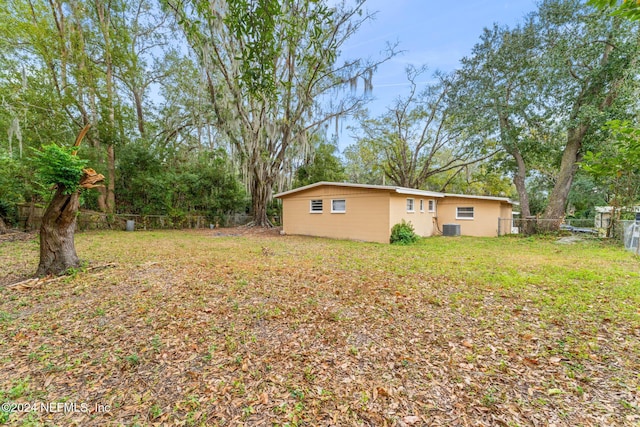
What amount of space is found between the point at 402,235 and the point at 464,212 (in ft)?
18.1

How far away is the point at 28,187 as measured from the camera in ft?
28.6

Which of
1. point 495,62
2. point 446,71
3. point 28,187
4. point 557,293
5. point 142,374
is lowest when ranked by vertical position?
point 142,374

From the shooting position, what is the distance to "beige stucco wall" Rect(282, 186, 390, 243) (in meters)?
9.02

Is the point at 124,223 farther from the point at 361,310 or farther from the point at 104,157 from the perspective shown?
the point at 361,310

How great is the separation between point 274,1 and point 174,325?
3.54 meters

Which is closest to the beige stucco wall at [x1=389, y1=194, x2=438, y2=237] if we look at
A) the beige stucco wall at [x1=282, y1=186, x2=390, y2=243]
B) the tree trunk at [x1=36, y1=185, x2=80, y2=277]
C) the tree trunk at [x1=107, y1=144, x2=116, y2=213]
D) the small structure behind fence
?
the beige stucco wall at [x1=282, y1=186, x2=390, y2=243]

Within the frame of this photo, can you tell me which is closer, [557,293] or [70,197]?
[557,293]

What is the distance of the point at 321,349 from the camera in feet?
7.87

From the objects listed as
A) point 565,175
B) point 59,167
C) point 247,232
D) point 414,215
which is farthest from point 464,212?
point 59,167

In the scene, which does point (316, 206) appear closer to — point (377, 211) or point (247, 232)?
point (377, 211)

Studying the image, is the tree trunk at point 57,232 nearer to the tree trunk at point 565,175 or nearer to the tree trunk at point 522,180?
the tree trunk at point 522,180

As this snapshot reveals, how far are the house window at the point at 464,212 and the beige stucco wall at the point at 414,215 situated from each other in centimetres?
113

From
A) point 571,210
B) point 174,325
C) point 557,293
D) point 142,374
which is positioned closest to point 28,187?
point 174,325

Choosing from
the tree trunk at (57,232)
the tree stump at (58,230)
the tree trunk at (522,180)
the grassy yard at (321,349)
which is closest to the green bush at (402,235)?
the grassy yard at (321,349)
